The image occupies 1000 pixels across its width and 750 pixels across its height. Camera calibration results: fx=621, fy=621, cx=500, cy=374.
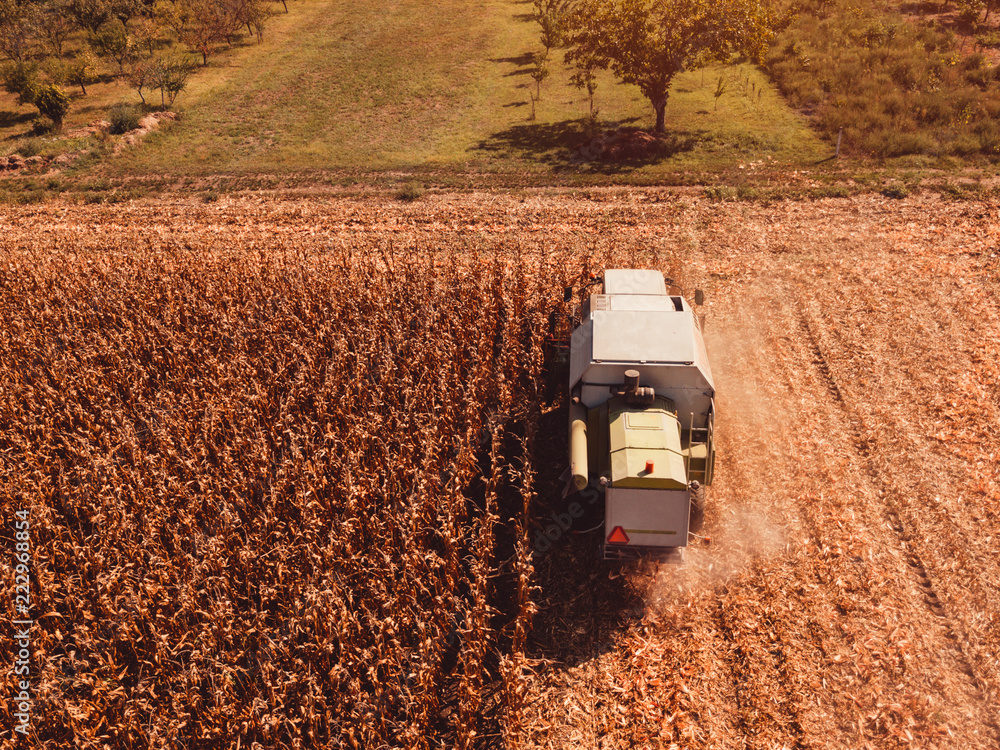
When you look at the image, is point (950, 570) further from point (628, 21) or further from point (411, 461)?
point (628, 21)

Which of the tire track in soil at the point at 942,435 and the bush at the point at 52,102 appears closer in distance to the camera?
the tire track in soil at the point at 942,435

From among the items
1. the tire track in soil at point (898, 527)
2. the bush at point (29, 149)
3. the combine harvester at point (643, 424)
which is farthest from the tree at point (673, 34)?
the bush at point (29, 149)

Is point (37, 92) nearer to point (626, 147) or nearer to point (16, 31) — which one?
point (16, 31)

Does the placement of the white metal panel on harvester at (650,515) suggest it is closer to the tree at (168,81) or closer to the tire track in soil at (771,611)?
the tire track in soil at (771,611)

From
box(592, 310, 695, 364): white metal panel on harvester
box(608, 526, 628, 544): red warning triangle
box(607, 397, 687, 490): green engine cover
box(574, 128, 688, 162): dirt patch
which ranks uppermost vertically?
box(574, 128, 688, 162): dirt patch

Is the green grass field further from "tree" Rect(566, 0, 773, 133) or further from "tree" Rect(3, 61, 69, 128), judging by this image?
"tree" Rect(3, 61, 69, 128)

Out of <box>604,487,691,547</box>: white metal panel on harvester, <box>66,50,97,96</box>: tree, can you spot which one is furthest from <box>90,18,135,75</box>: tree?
<box>604,487,691,547</box>: white metal panel on harvester

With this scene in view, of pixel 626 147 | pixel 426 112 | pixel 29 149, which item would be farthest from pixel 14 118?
pixel 626 147
